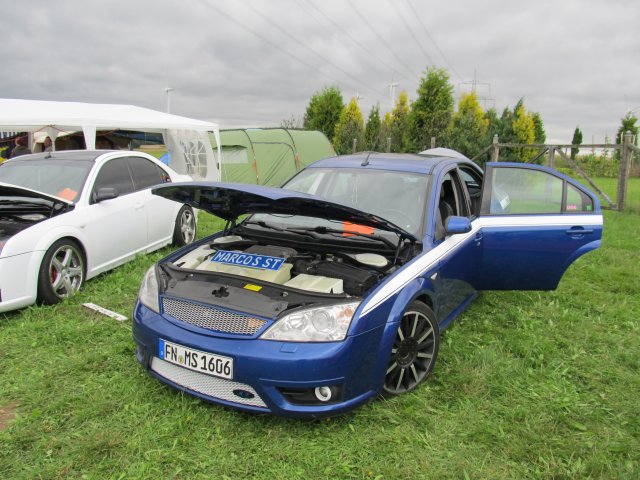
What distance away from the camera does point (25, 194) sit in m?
4.36

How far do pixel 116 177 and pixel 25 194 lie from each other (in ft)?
3.74

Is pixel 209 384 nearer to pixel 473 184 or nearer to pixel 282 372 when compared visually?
pixel 282 372

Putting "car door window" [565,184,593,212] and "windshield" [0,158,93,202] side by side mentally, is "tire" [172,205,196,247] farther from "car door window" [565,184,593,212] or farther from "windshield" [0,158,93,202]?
"car door window" [565,184,593,212]

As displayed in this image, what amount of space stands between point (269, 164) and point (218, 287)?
11.6 meters

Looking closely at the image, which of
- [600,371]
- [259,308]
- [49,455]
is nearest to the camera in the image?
[49,455]

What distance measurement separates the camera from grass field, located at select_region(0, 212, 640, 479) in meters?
2.27

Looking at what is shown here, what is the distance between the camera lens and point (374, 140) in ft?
70.2

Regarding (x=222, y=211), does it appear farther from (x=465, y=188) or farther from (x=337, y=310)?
(x=465, y=188)

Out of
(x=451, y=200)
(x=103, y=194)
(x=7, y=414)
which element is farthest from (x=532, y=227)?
(x=103, y=194)

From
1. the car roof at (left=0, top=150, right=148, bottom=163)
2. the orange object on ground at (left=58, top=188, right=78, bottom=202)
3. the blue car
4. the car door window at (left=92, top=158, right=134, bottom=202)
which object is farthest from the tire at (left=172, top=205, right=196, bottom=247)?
the blue car

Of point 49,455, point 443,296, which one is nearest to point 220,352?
point 49,455

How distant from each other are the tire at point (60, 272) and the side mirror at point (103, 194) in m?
0.58

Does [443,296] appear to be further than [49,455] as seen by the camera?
Yes

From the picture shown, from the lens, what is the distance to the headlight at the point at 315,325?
7.70ft
